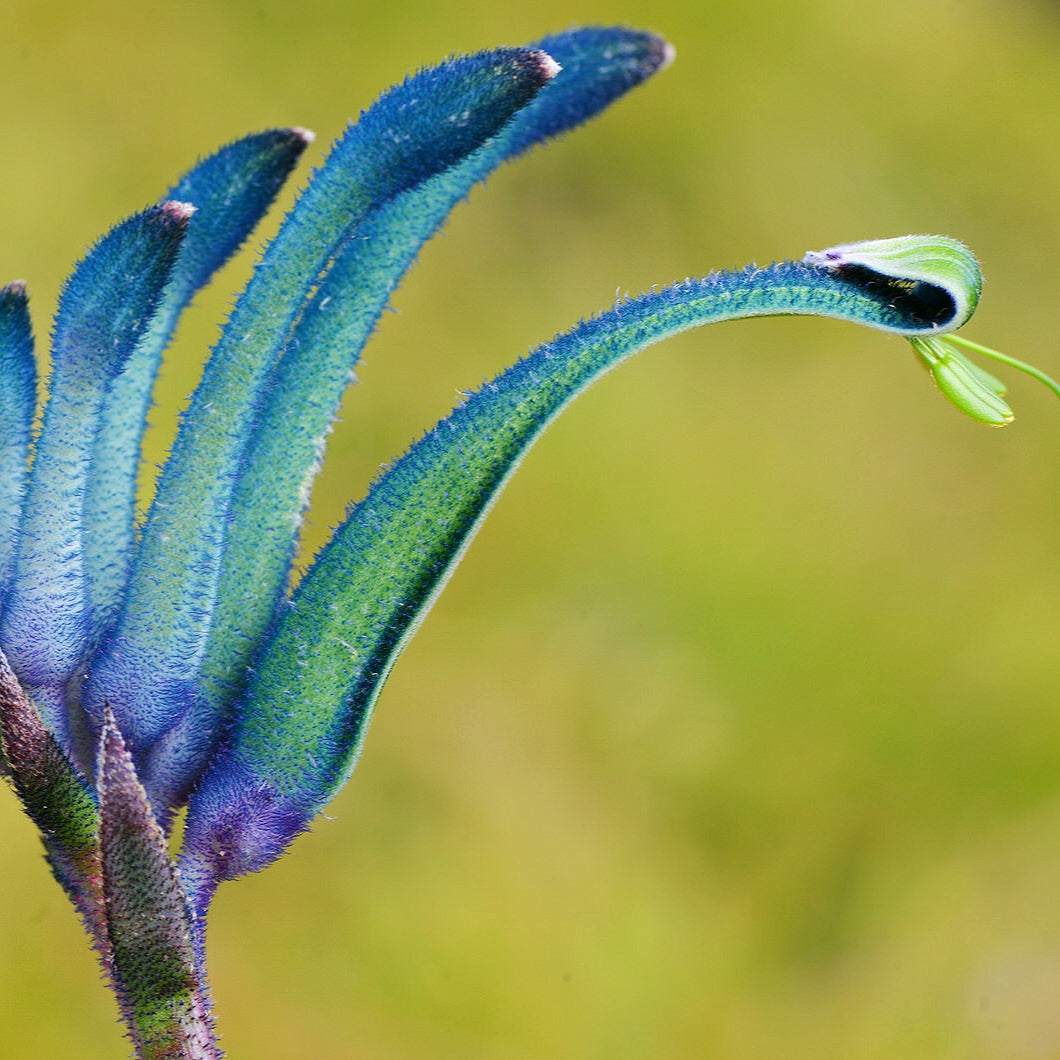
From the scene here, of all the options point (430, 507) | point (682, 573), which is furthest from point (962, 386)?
point (682, 573)

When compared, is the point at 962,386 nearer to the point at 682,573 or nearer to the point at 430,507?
the point at 430,507

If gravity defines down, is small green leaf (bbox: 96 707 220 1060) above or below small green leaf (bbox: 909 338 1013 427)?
below

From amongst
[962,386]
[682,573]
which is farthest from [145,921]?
[682,573]

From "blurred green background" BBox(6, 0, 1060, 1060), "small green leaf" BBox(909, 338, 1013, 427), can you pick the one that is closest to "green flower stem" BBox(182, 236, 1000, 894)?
"small green leaf" BBox(909, 338, 1013, 427)

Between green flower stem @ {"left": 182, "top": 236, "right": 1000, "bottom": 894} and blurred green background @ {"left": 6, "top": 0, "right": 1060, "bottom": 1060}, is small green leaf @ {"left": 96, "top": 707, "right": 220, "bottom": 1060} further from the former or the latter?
blurred green background @ {"left": 6, "top": 0, "right": 1060, "bottom": 1060}

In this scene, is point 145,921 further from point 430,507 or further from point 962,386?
point 962,386

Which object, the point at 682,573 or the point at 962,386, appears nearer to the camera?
the point at 962,386

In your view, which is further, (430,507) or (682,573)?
(682,573)

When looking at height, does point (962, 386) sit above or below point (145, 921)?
above

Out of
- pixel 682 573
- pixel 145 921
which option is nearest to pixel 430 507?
pixel 145 921

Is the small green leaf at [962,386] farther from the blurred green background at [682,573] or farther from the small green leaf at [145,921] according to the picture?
the blurred green background at [682,573]

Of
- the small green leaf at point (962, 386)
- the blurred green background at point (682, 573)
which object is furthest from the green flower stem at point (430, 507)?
the blurred green background at point (682, 573)
